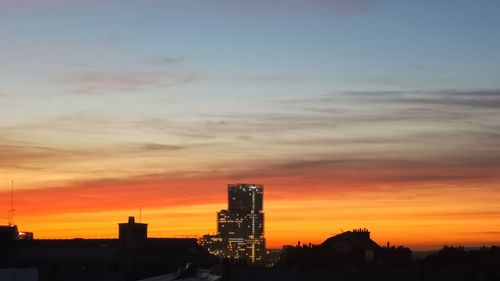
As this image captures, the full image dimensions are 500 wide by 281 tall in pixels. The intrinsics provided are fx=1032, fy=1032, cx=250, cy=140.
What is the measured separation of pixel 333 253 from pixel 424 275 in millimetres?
77866

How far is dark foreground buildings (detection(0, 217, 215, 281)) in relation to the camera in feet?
436

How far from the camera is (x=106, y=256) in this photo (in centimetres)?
14188

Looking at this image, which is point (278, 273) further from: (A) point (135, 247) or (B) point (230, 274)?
(A) point (135, 247)

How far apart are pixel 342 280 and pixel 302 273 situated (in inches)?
170

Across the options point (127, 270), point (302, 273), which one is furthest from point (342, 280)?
point (127, 270)

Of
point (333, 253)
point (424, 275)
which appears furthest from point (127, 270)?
point (424, 275)

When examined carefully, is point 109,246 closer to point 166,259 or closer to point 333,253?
point 166,259

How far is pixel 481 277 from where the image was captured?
247 feet

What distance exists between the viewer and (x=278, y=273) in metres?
85.2

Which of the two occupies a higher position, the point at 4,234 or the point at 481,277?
the point at 4,234

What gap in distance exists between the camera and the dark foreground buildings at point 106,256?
13275 centimetres

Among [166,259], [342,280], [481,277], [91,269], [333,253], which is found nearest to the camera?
[481,277]

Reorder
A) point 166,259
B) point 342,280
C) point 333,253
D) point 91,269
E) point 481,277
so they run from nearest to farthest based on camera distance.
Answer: point 481,277
point 342,280
point 91,269
point 166,259
point 333,253

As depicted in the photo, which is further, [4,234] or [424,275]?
[4,234]
